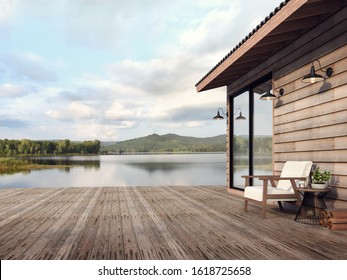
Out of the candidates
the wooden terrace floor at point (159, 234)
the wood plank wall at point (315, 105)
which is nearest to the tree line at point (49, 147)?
the wooden terrace floor at point (159, 234)

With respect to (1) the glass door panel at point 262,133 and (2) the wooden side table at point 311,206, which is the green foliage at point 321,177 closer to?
(2) the wooden side table at point 311,206

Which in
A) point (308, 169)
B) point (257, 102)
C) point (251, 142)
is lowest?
point (308, 169)

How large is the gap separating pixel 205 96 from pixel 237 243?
72.6 feet

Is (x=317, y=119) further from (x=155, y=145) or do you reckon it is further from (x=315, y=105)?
(x=155, y=145)

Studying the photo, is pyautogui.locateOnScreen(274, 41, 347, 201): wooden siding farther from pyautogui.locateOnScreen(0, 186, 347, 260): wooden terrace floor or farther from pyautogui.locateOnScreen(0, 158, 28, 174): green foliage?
pyautogui.locateOnScreen(0, 158, 28, 174): green foliage

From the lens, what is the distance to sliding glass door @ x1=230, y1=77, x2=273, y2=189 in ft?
20.4

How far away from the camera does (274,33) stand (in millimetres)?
4613

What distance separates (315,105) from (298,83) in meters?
0.58

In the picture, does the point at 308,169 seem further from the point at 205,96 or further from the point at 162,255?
the point at 205,96

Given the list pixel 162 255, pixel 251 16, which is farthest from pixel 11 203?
pixel 251 16

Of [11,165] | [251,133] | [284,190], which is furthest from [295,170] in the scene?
[11,165]

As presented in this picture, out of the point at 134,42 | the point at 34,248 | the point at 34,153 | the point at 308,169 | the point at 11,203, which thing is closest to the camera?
the point at 34,248

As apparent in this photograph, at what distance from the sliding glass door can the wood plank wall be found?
1.38ft

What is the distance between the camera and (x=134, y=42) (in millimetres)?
20125
